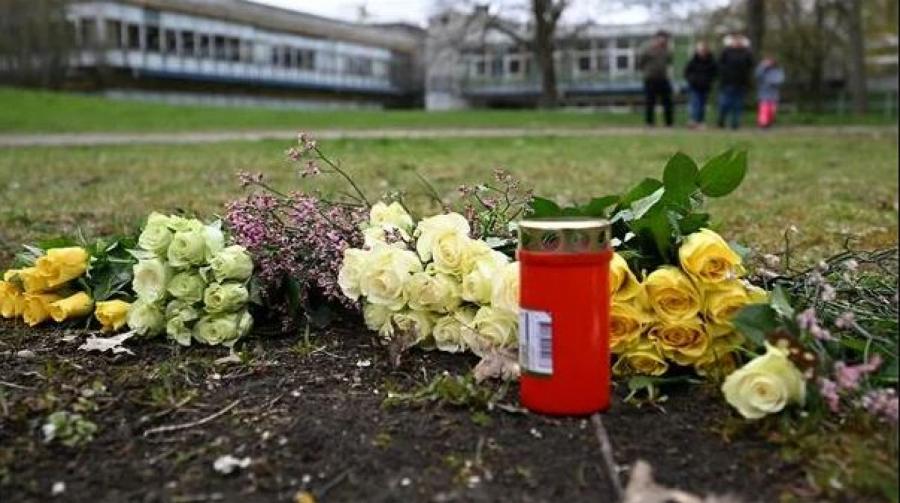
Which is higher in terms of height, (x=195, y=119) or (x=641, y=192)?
(x=195, y=119)

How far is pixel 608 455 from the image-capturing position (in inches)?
67.3

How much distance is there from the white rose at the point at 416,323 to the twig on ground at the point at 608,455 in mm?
585

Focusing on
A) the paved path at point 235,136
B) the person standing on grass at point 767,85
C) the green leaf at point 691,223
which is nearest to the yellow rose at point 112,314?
the green leaf at point 691,223

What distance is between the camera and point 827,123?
76.5ft

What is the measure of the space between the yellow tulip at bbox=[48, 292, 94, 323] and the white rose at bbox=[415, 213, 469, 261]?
1037mm

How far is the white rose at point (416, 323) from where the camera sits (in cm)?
235

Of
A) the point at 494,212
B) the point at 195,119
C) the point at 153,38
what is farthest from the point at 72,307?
the point at 153,38

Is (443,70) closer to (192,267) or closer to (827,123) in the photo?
(827,123)

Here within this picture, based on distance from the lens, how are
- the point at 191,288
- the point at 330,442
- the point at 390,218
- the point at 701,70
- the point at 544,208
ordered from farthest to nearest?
the point at 701,70 → the point at 390,218 → the point at 191,288 → the point at 544,208 → the point at 330,442

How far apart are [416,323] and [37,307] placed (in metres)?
1.20

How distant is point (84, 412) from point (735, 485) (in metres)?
1.29

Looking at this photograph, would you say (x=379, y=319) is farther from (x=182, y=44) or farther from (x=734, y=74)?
(x=182, y=44)

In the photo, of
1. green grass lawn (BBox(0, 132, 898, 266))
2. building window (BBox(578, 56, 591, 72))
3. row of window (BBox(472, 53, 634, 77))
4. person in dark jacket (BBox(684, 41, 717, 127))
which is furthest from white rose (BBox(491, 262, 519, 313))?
building window (BBox(578, 56, 591, 72))

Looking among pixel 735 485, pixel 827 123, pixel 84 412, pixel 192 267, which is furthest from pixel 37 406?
pixel 827 123
